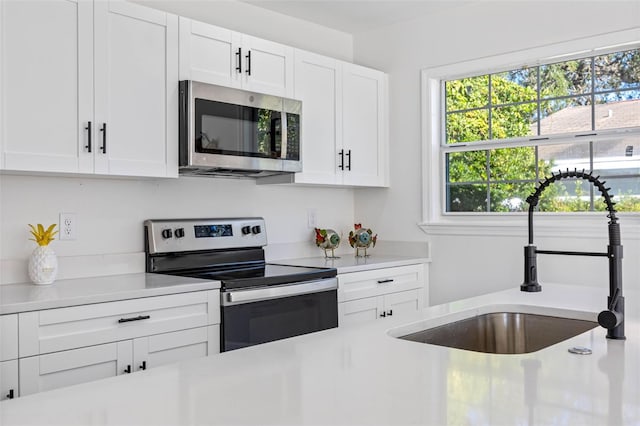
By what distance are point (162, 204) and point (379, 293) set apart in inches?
52.8

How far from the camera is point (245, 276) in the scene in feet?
9.29

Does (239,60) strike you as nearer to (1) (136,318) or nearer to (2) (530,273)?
(1) (136,318)

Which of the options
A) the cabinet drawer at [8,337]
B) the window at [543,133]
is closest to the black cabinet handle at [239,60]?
the window at [543,133]

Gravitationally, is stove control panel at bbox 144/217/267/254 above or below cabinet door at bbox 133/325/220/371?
above

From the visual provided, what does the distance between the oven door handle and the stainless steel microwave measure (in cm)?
64

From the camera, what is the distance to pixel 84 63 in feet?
8.26

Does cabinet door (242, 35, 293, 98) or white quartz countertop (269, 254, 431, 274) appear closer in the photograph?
cabinet door (242, 35, 293, 98)

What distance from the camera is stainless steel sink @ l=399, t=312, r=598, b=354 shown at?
6.25 ft

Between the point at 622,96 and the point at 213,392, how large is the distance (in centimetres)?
291

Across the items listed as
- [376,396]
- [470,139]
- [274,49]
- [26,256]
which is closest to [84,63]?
[26,256]

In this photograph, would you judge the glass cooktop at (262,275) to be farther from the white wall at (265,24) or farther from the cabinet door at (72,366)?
the white wall at (265,24)

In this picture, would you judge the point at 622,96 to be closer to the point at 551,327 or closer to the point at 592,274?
the point at 592,274

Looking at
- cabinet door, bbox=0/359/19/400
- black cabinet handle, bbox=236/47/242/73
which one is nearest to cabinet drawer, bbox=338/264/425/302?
black cabinet handle, bbox=236/47/242/73

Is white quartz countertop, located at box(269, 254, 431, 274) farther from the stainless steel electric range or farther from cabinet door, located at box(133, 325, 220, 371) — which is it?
cabinet door, located at box(133, 325, 220, 371)
